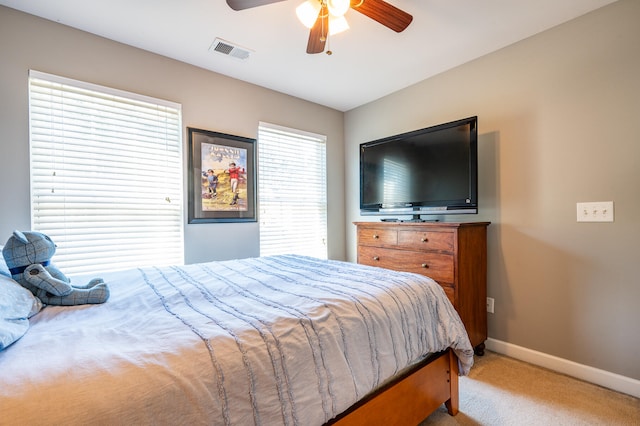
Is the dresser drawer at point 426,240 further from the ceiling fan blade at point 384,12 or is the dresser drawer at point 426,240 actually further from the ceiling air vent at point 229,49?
the ceiling air vent at point 229,49

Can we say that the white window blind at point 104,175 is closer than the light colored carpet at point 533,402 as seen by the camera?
No

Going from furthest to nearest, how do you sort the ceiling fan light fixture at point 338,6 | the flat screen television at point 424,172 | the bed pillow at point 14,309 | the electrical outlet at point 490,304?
the electrical outlet at point 490,304
the flat screen television at point 424,172
the ceiling fan light fixture at point 338,6
the bed pillow at point 14,309

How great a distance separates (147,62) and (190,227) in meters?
1.43

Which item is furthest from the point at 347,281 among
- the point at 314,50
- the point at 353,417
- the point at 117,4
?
the point at 117,4

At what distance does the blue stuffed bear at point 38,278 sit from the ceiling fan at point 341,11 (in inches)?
58.6

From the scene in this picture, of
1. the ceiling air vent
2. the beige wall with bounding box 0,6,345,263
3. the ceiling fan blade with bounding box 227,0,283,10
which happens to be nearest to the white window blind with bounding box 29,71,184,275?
the beige wall with bounding box 0,6,345,263

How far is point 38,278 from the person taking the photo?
1.18 meters

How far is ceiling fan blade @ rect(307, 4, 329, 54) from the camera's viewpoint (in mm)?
1683

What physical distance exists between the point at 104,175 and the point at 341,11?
2.08 m

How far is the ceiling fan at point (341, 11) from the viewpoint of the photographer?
5.01 feet

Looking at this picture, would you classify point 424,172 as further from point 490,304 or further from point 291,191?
point 291,191

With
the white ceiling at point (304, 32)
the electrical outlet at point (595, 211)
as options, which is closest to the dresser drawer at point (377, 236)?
the electrical outlet at point (595, 211)

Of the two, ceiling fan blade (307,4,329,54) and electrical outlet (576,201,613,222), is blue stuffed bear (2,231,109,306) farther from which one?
electrical outlet (576,201,613,222)

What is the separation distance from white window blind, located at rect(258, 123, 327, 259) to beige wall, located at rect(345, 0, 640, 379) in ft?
5.44
